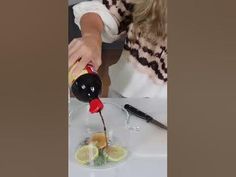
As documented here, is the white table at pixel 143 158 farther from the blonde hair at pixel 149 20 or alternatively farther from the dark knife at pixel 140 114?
the blonde hair at pixel 149 20

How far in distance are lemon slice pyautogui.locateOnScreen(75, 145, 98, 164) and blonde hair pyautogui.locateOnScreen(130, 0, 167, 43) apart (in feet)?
1.55

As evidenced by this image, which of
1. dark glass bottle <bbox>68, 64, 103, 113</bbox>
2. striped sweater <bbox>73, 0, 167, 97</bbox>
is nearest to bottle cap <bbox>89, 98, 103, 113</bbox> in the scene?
dark glass bottle <bbox>68, 64, 103, 113</bbox>

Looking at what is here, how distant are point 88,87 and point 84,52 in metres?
0.13

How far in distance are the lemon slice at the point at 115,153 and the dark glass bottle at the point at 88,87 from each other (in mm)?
95

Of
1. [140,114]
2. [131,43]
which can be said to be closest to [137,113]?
[140,114]

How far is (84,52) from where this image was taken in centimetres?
99

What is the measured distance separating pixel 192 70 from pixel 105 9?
1058 mm

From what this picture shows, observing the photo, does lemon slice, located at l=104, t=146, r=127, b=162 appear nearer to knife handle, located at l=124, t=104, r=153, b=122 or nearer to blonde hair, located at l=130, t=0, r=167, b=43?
knife handle, located at l=124, t=104, r=153, b=122

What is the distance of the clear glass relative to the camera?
32.7 inches

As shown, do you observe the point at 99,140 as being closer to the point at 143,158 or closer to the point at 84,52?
the point at 143,158
